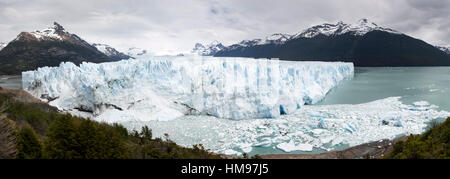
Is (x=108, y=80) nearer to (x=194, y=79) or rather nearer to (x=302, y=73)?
(x=194, y=79)

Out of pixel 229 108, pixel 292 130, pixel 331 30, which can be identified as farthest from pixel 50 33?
pixel 331 30

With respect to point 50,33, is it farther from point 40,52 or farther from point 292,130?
point 292,130

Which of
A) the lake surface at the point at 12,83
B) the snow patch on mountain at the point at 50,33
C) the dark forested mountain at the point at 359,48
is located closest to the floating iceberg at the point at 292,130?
the lake surface at the point at 12,83

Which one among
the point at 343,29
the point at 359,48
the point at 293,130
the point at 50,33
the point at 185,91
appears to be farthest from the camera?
the point at 343,29

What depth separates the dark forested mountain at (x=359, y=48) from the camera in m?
77.4

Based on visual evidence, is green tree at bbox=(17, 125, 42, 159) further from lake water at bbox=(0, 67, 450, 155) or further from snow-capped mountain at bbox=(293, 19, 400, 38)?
snow-capped mountain at bbox=(293, 19, 400, 38)

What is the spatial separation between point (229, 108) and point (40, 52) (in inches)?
3017

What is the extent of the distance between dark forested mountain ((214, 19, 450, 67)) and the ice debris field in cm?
7663

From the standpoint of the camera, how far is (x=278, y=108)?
1340 centimetres

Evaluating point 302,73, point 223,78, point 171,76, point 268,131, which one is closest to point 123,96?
point 171,76

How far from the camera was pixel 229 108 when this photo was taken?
43.2 ft

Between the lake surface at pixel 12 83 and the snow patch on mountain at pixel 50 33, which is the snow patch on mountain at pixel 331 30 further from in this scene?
the lake surface at pixel 12 83

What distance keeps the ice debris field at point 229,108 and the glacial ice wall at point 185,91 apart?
0.05 meters
